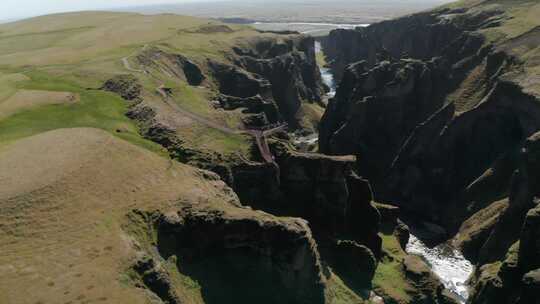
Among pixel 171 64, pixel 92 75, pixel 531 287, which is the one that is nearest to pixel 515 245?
pixel 531 287

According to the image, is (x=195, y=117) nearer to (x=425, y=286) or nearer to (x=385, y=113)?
(x=425, y=286)

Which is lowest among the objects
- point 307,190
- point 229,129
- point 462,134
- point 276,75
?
point 462,134

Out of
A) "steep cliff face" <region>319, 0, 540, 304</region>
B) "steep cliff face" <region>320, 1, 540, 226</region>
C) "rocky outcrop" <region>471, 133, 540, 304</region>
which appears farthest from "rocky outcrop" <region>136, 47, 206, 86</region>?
A: "rocky outcrop" <region>471, 133, 540, 304</region>

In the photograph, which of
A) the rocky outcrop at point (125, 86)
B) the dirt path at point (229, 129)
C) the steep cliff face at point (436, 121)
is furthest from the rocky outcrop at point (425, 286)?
the rocky outcrop at point (125, 86)

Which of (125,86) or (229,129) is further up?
(125,86)

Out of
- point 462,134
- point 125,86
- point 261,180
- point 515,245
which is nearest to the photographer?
point 515,245

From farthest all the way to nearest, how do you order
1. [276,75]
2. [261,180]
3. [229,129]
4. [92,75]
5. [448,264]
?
[276,75] < [92,75] < [448,264] < [229,129] < [261,180]

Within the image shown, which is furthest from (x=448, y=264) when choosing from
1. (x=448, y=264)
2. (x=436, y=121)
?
(x=436, y=121)

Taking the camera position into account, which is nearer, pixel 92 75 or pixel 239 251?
pixel 239 251

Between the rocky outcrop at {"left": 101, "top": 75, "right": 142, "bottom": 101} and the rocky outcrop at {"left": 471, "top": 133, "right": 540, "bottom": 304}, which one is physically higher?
the rocky outcrop at {"left": 101, "top": 75, "right": 142, "bottom": 101}

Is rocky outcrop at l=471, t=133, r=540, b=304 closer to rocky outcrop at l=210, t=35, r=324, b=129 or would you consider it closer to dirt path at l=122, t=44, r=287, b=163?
dirt path at l=122, t=44, r=287, b=163

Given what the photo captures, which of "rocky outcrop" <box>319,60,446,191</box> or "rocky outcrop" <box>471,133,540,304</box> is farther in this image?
"rocky outcrop" <box>319,60,446,191</box>
